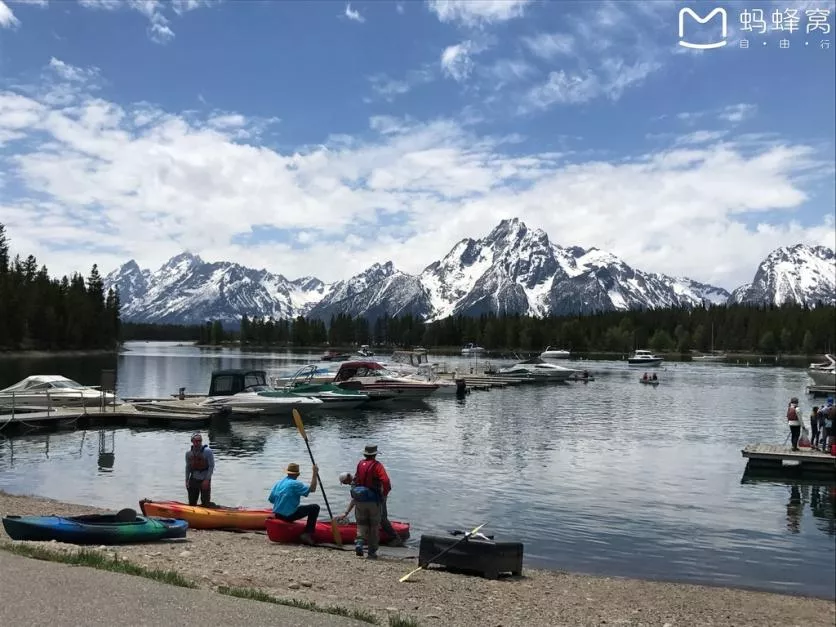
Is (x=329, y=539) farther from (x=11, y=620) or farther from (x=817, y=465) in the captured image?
(x=817, y=465)

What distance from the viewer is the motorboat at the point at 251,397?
53.9 meters

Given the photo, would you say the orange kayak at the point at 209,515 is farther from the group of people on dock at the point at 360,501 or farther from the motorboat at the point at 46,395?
the motorboat at the point at 46,395

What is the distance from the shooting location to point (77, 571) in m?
12.9

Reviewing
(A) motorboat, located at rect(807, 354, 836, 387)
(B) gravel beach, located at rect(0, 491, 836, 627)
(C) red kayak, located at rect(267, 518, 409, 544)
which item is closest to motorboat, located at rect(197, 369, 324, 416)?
(C) red kayak, located at rect(267, 518, 409, 544)

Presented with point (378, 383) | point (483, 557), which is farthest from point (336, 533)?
point (378, 383)

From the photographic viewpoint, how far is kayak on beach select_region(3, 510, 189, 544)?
18.0 metres

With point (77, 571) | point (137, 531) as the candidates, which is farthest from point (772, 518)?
point (77, 571)

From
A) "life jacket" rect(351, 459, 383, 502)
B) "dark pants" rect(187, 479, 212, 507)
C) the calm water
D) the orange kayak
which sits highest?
"life jacket" rect(351, 459, 383, 502)

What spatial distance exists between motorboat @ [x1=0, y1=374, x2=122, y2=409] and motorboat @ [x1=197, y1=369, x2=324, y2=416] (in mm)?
7600

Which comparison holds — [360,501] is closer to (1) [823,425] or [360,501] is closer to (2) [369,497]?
(2) [369,497]

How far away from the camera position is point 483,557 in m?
18.8

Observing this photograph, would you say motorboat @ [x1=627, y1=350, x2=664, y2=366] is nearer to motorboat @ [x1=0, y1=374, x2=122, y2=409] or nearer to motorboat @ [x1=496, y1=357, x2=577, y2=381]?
motorboat @ [x1=496, y1=357, x2=577, y2=381]

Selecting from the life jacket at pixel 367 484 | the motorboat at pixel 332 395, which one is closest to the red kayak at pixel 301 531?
the life jacket at pixel 367 484

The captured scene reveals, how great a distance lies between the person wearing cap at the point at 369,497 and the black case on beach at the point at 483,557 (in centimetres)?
160
